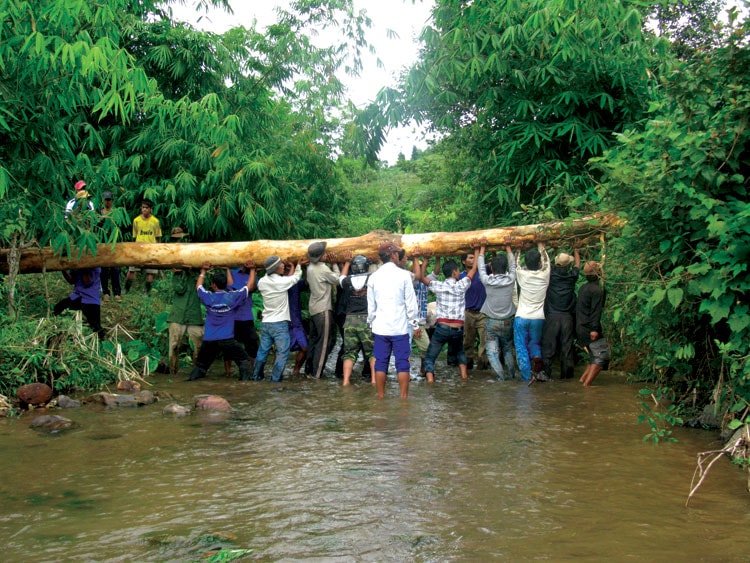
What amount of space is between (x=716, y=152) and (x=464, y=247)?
533 cm

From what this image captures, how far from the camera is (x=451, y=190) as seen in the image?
18016 mm

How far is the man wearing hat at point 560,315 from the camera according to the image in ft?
35.5

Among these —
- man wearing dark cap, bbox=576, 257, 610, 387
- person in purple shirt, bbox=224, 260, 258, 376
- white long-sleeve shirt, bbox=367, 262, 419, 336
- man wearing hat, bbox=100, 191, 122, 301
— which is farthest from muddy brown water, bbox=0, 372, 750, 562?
man wearing hat, bbox=100, 191, 122, 301

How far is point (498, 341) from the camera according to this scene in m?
11.2

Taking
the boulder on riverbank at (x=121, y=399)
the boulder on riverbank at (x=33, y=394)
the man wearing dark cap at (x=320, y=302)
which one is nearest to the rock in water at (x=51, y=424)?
the boulder on riverbank at (x=33, y=394)

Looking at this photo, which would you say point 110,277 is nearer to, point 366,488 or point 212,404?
point 212,404

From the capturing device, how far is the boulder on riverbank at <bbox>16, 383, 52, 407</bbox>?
27.1 feet

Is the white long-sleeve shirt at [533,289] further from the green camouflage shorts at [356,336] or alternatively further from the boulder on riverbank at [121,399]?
the boulder on riverbank at [121,399]

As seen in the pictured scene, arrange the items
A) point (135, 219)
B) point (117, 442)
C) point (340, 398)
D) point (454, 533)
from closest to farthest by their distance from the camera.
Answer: point (454, 533) → point (117, 442) → point (340, 398) → point (135, 219)

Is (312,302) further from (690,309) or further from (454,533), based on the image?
(454,533)

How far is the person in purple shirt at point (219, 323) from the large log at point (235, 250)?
1.08ft

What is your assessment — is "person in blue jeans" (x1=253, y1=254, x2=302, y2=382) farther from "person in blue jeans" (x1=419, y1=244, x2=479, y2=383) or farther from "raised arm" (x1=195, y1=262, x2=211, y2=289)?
"person in blue jeans" (x1=419, y1=244, x2=479, y2=383)

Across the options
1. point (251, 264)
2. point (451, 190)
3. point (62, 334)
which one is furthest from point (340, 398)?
point (451, 190)

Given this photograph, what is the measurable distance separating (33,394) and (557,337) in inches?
279
